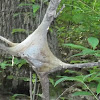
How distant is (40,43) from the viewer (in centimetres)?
96

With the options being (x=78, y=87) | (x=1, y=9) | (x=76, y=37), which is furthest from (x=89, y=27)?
(x=76, y=37)

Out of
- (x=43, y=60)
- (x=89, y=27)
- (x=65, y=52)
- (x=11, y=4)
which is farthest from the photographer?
(x=65, y=52)

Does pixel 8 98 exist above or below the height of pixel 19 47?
below

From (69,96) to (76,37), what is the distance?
1.74 metres

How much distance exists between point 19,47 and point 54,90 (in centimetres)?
102

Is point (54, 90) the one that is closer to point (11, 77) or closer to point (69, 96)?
point (69, 96)

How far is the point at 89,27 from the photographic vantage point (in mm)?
1753

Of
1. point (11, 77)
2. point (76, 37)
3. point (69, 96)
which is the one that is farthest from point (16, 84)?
point (76, 37)

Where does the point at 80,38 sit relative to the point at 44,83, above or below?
above

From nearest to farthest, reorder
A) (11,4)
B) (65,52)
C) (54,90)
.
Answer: (54,90), (11,4), (65,52)

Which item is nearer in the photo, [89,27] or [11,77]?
[89,27]

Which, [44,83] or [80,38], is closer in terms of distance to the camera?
[44,83]

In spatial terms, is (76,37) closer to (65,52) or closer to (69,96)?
(65,52)

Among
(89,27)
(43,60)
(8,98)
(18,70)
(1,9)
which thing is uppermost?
(1,9)
